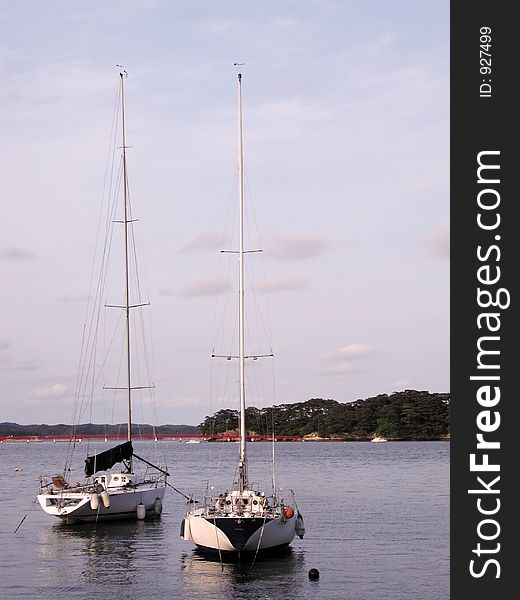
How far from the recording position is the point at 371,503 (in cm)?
7219

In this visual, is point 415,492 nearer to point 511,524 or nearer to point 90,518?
point 90,518

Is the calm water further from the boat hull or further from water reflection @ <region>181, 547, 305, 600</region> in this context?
the boat hull

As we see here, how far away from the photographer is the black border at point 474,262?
1725 cm

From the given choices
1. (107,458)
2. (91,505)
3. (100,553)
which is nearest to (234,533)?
(100,553)

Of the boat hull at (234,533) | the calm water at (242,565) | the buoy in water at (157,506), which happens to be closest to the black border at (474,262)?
the calm water at (242,565)

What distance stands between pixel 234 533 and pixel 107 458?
17.8 meters

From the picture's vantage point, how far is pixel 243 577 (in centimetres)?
3634

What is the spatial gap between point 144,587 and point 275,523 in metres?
5.06

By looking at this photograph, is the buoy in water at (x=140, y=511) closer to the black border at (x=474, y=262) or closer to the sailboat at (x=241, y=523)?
the sailboat at (x=241, y=523)

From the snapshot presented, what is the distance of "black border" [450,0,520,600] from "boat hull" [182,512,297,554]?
64.7 ft

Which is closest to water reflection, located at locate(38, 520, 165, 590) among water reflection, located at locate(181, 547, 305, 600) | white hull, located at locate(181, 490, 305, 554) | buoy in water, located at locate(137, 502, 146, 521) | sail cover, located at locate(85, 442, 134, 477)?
buoy in water, located at locate(137, 502, 146, 521)

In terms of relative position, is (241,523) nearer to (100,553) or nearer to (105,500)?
(100,553)

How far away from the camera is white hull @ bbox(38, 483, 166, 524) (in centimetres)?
5141

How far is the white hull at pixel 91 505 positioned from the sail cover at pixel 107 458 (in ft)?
3.97
